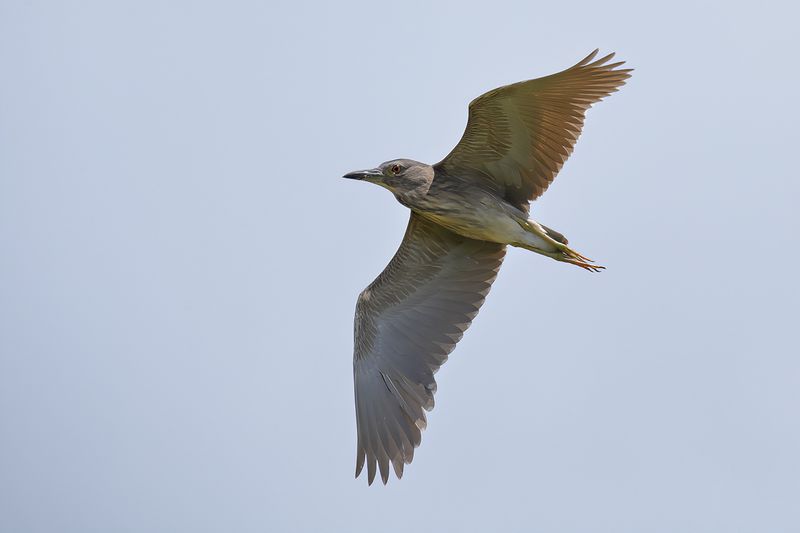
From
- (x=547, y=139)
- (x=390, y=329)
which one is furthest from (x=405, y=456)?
(x=547, y=139)

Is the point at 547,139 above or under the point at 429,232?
above

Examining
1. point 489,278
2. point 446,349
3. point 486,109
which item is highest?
point 486,109

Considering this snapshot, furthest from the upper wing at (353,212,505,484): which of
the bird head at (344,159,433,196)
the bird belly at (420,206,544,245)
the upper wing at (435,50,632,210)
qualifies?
the upper wing at (435,50,632,210)

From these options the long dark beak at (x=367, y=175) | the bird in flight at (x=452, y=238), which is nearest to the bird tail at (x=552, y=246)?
the bird in flight at (x=452, y=238)

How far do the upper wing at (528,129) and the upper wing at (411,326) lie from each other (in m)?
0.77

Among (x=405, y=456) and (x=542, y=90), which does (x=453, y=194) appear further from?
(x=405, y=456)

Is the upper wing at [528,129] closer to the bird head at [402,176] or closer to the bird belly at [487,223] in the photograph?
the bird head at [402,176]

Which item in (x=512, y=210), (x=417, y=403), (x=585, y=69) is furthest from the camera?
(x=417, y=403)

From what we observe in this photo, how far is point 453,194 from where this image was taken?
988 centimetres

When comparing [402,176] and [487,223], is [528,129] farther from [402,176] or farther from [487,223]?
[402,176]

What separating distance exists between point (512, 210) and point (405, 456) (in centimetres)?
254

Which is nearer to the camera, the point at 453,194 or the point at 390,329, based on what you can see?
the point at 453,194

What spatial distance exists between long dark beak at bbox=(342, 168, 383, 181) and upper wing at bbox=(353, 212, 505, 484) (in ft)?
2.31

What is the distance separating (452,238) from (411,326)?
975mm
